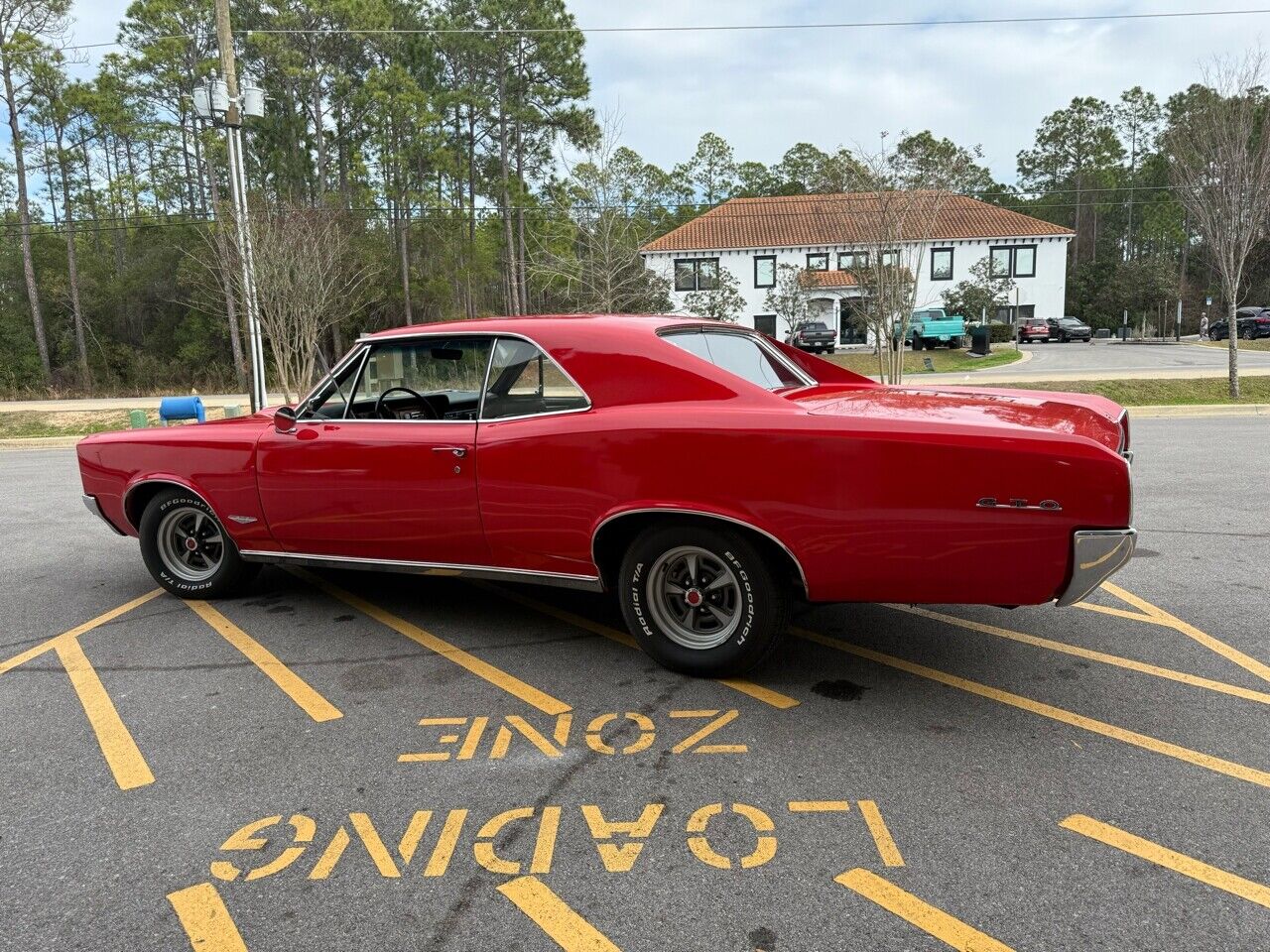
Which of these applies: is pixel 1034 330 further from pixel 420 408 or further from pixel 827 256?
pixel 420 408

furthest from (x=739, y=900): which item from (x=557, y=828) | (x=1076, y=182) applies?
(x=1076, y=182)

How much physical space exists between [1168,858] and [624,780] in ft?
5.38

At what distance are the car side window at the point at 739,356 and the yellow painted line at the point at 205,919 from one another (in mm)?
2672

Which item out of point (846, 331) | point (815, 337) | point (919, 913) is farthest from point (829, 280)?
point (919, 913)

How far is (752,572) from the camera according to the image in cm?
351

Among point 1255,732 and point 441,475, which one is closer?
point 1255,732

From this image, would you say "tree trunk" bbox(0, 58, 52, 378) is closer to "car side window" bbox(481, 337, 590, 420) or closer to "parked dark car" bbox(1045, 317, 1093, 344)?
A: "car side window" bbox(481, 337, 590, 420)

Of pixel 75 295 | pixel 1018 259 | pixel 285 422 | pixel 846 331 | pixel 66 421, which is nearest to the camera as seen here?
pixel 285 422

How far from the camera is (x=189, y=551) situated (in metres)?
5.22

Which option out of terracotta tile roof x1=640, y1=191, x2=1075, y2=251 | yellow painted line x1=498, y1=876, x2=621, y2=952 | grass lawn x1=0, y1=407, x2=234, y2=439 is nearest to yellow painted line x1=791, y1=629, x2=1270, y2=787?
yellow painted line x1=498, y1=876, x2=621, y2=952

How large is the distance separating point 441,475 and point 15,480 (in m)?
10.0

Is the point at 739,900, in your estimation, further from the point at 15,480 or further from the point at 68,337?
the point at 68,337

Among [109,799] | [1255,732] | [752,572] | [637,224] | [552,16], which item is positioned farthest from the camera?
[552,16]

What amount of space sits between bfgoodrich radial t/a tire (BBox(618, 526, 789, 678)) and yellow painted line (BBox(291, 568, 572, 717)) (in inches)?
20.6
